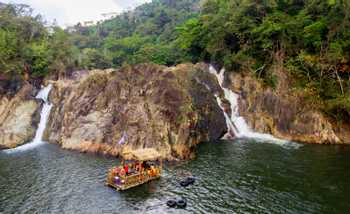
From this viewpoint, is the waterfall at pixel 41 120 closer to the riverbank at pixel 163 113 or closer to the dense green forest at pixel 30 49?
the riverbank at pixel 163 113

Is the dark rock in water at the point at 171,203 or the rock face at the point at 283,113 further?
the rock face at the point at 283,113

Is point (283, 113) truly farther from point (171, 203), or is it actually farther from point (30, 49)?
point (30, 49)

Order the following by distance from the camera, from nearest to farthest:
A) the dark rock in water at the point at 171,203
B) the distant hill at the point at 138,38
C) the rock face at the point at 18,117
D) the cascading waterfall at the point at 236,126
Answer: the dark rock in water at the point at 171,203, the cascading waterfall at the point at 236,126, the rock face at the point at 18,117, the distant hill at the point at 138,38

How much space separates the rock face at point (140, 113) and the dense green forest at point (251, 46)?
952 cm

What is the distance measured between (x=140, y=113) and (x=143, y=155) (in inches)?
252

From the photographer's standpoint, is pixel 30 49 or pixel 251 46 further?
pixel 30 49

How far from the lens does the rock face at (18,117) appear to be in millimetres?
48141

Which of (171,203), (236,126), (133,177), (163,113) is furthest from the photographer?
(236,126)

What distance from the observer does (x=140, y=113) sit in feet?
138

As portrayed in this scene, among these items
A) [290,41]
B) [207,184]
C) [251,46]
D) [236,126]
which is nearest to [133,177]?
[207,184]

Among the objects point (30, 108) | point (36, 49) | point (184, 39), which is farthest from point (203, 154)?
point (36, 49)

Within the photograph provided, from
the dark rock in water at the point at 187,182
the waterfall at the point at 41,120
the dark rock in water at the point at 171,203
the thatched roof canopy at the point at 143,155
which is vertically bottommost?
the dark rock in water at the point at 171,203

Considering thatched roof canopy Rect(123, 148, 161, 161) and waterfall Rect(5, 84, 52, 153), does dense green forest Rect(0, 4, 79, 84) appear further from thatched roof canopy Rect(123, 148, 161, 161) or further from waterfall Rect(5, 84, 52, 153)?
thatched roof canopy Rect(123, 148, 161, 161)

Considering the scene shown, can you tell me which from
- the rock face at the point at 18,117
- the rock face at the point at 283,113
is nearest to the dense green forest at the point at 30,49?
the rock face at the point at 18,117
